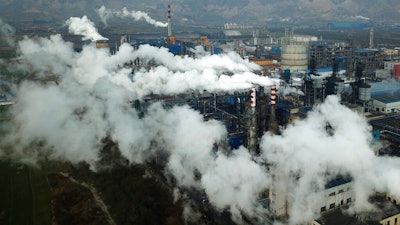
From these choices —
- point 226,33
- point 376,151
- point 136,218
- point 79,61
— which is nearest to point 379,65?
point 376,151

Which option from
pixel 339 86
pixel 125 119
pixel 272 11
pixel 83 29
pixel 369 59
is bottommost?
pixel 125 119

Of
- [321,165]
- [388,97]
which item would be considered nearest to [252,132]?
[321,165]

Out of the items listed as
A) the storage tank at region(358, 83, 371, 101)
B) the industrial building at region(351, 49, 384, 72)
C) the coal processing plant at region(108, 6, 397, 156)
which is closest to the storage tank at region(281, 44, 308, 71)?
the industrial building at region(351, 49, 384, 72)

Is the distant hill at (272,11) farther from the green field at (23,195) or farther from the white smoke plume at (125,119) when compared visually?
the green field at (23,195)

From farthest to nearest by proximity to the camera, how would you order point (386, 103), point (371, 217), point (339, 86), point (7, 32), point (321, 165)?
1. point (7, 32)
2. point (386, 103)
3. point (339, 86)
4. point (321, 165)
5. point (371, 217)

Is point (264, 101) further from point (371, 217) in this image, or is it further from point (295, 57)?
point (295, 57)

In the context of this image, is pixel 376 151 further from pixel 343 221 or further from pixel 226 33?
pixel 226 33

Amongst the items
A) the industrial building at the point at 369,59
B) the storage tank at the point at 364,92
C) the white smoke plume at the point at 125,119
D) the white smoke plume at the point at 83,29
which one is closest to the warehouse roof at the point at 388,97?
the storage tank at the point at 364,92
